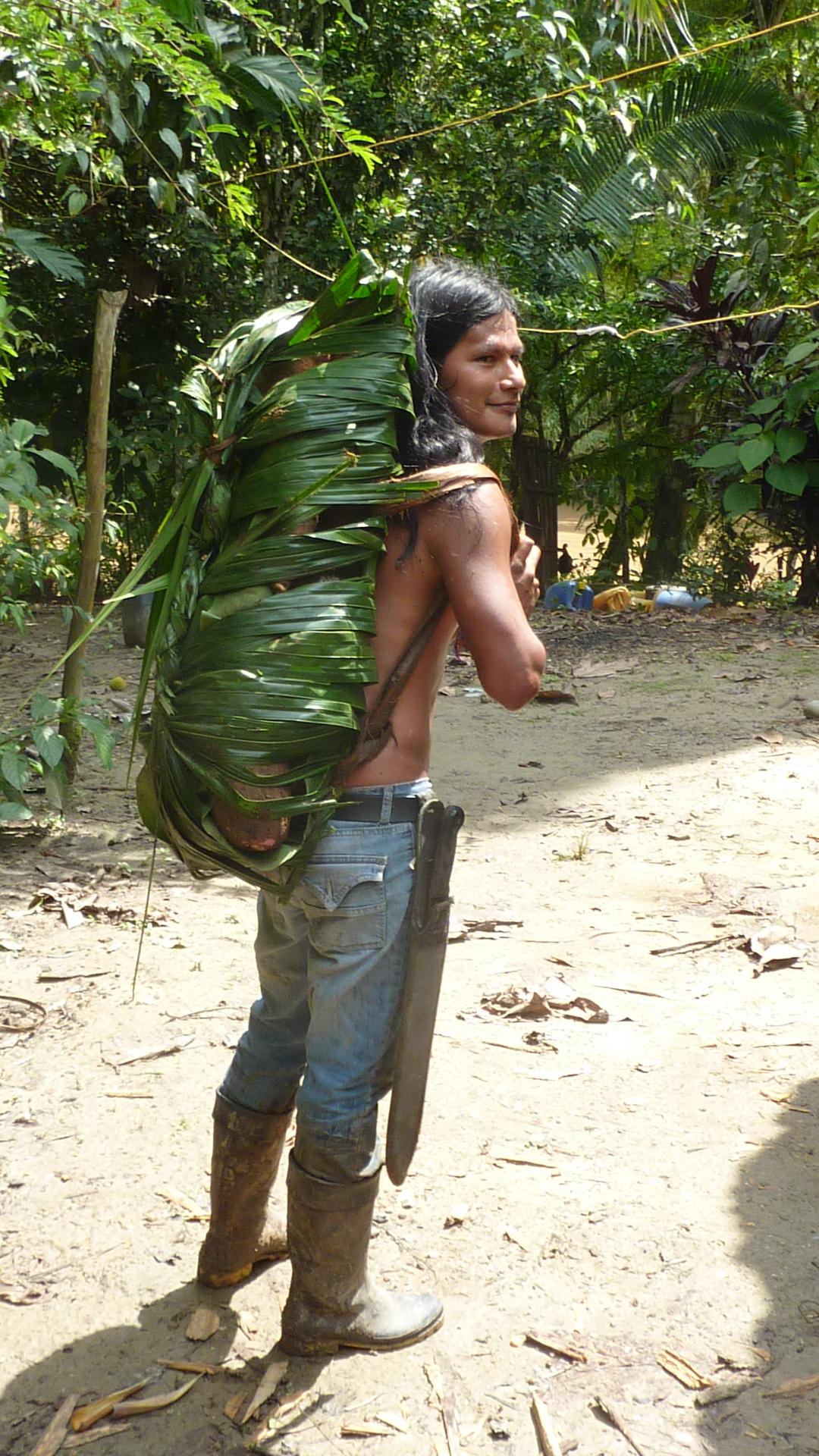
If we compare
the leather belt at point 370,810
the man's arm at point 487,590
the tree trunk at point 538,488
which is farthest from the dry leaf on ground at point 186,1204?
the tree trunk at point 538,488

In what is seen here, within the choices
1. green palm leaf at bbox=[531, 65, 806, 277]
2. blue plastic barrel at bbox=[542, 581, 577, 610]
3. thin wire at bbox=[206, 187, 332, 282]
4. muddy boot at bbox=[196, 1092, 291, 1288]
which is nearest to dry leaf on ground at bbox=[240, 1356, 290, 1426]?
muddy boot at bbox=[196, 1092, 291, 1288]

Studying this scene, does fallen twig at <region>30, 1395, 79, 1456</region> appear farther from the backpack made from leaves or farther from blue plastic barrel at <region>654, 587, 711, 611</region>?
blue plastic barrel at <region>654, 587, 711, 611</region>

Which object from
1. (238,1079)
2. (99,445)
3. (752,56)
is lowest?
(238,1079)

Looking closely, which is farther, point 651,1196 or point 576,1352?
point 651,1196

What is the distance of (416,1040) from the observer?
2072 mm

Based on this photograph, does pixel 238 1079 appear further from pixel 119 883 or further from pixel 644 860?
pixel 644 860

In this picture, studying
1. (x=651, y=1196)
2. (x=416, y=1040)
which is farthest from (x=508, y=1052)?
(x=416, y=1040)

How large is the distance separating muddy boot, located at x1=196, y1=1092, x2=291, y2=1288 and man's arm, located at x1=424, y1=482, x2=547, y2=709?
940 mm

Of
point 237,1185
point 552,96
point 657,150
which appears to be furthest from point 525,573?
point 657,150

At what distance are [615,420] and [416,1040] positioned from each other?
442 inches

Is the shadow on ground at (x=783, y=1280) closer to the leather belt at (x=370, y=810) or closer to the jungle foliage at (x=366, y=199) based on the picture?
the leather belt at (x=370, y=810)

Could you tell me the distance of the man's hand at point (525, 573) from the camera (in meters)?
2.06

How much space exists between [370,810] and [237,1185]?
0.79m

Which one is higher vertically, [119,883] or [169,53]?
[169,53]
